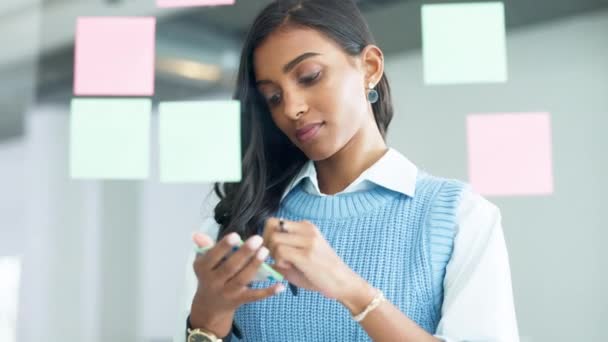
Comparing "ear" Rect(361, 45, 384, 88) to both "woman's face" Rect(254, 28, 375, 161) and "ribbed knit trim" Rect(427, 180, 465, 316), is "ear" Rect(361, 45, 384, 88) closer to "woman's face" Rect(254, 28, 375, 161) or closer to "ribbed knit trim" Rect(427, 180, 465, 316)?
"woman's face" Rect(254, 28, 375, 161)

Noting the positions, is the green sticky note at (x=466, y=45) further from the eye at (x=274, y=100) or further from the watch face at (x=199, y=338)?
the watch face at (x=199, y=338)

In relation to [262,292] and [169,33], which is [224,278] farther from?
[169,33]

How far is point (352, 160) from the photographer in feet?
2.83

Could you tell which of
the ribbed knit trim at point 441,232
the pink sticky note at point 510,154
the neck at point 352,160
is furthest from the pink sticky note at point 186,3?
the ribbed knit trim at point 441,232

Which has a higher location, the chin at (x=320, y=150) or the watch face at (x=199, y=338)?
the chin at (x=320, y=150)

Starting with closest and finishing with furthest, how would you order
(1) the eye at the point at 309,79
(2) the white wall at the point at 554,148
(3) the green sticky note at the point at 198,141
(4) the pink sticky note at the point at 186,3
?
(1) the eye at the point at 309,79 < (2) the white wall at the point at 554,148 < (3) the green sticky note at the point at 198,141 < (4) the pink sticky note at the point at 186,3

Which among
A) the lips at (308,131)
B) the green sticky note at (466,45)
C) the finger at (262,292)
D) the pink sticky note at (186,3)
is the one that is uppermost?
the pink sticky note at (186,3)

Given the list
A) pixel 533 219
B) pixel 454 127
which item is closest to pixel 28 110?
pixel 454 127

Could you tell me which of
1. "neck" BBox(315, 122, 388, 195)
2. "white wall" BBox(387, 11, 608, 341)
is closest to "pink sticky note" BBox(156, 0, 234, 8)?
"white wall" BBox(387, 11, 608, 341)

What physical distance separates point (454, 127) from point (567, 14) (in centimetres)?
28

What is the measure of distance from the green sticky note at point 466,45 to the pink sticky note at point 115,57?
0.56m

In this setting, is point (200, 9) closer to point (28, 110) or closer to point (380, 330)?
point (28, 110)

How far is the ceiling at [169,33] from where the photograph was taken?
131 centimetres

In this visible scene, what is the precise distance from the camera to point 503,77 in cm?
129
